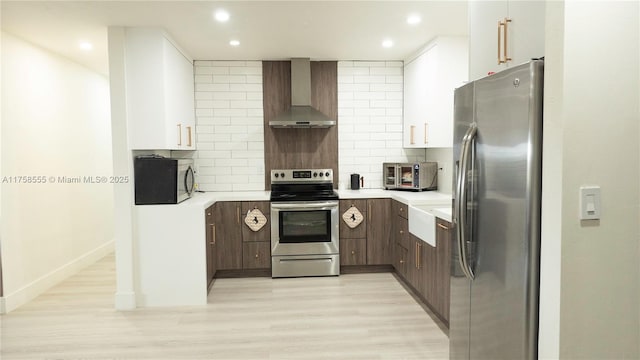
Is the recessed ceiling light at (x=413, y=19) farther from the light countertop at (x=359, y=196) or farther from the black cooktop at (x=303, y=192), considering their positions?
the black cooktop at (x=303, y=192)

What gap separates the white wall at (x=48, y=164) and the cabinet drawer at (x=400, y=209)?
3704 mm

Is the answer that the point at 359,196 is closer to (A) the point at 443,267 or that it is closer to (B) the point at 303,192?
(B) the point at 303,192

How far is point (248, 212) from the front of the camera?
480 cm

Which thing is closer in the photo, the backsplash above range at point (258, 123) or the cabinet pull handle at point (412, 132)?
the cabinet pull handle at point (412, 132)

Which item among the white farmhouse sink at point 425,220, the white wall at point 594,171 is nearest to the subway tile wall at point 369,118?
the white farmhouse sink at point 425,220

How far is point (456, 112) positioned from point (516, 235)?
2.64ft

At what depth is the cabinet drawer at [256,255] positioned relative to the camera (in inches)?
191

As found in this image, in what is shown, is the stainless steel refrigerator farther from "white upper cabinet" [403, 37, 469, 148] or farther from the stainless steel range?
the stainless steel range

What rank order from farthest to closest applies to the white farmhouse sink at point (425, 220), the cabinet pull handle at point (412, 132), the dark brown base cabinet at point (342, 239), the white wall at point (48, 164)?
the cabinet pull handle at point (412, 132), the dark brown base cabinet at point (342, 239), the white wall at point (48, 164), the white farmhouse sink at point (425, 220)

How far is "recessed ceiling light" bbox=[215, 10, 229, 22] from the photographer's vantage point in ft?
11.3

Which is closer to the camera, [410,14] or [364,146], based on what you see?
[410,14]

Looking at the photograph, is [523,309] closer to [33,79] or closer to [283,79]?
[283,79]

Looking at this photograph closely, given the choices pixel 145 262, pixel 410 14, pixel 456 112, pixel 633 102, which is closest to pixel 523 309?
pixel 633 102

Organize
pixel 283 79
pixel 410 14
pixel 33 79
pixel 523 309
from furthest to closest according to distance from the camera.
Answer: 1. pixel 283 79
2. pixel 33 79
3. pixel 410 14
4. pixel 523 309
